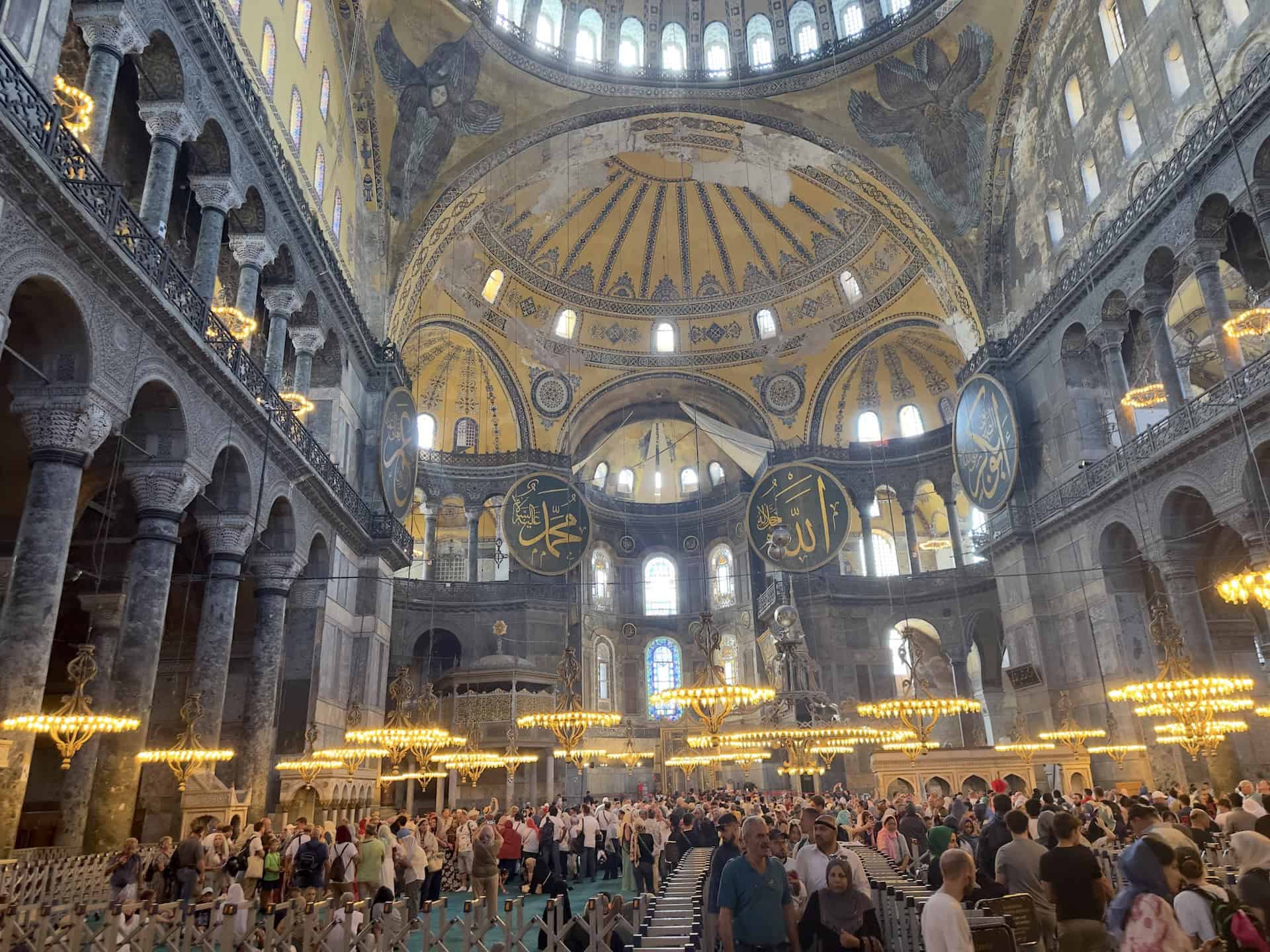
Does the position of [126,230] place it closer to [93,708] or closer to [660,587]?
[93,708]

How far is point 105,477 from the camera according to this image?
9.77 meters

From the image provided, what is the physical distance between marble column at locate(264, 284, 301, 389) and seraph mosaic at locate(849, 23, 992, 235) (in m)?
11.9

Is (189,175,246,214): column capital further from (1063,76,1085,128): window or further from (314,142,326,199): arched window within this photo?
(1063,76,1085,128): window

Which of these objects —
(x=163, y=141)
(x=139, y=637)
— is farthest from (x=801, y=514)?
(x=163, y=141)

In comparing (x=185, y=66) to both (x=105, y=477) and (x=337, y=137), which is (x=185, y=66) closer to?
(x=105, y=477)

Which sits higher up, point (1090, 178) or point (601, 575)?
point (1090, 178)

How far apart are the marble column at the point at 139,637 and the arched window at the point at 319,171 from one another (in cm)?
590

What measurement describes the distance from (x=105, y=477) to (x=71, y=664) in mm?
3100

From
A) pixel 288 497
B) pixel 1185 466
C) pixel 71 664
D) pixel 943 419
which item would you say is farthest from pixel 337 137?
pixel 943 419

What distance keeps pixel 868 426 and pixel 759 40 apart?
377 inches

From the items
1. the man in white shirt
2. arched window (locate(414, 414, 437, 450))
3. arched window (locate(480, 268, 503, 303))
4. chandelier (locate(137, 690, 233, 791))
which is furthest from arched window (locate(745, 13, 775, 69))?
the man in white shirt

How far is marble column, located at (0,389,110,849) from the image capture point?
6.22 m

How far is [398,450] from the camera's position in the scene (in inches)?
623

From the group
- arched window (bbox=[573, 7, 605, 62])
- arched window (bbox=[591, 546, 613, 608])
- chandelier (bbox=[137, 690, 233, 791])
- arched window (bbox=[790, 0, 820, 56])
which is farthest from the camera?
arched window (bbox=[591, 546, 613, 608])
